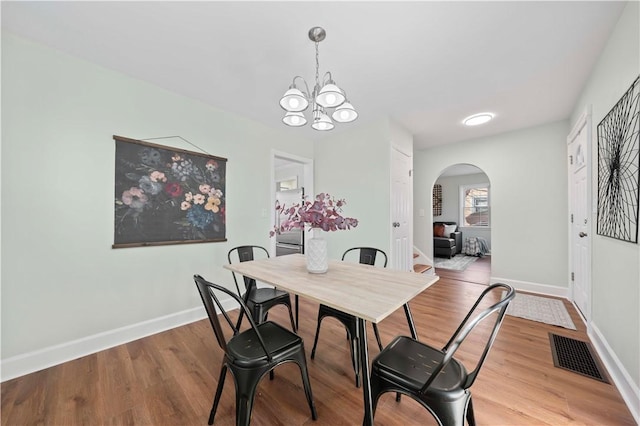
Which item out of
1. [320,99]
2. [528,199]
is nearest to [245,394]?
[320,99]

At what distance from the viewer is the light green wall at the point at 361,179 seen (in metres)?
3.28

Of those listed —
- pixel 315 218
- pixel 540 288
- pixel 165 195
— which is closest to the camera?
pixel 315 218

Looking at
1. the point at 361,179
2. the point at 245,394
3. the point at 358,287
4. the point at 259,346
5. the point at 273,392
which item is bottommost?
the point at 273,392

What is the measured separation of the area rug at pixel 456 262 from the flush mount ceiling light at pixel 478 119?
2923 millimetres

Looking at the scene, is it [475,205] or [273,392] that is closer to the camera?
[273,392]

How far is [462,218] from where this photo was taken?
7.27m

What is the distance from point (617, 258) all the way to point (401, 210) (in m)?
2.17

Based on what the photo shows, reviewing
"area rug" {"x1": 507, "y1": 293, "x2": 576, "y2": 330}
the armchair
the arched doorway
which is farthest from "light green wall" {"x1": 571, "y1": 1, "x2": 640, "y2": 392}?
the armchair

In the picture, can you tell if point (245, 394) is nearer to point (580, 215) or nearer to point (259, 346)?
point (259, 346)

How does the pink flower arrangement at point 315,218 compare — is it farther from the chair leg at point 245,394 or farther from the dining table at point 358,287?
the chair leg at point 245,394

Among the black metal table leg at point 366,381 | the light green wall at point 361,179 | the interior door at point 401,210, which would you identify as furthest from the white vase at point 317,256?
the interior door at point 401,210

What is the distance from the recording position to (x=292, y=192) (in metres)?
5.34

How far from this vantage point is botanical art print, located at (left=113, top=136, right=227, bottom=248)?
222cm

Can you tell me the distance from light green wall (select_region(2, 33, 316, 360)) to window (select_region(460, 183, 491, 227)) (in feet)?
24.3
